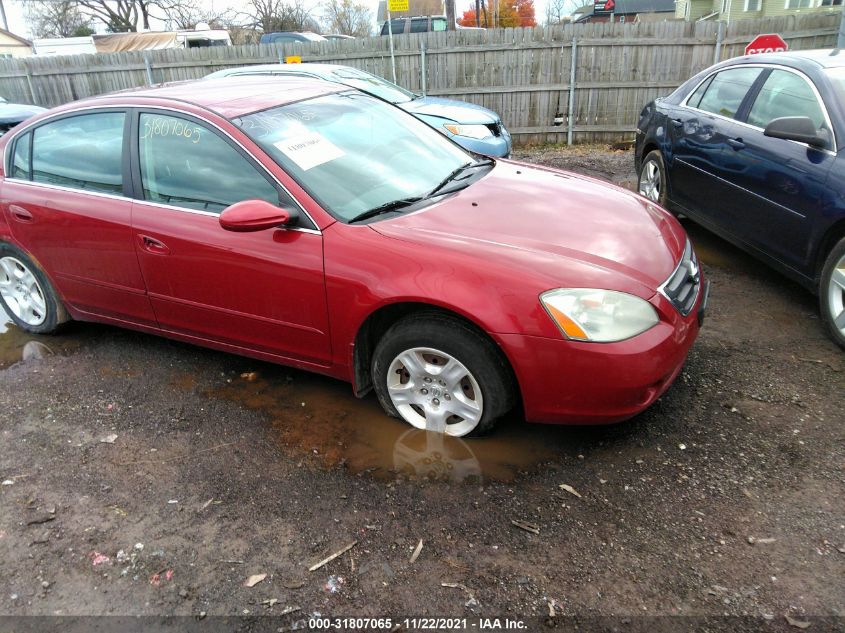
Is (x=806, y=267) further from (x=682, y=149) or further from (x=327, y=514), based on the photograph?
(x=327, y=514)

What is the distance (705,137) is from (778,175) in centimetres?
105

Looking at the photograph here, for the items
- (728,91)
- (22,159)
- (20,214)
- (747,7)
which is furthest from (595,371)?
(747,7)

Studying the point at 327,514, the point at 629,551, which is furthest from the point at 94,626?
the point at 629,551

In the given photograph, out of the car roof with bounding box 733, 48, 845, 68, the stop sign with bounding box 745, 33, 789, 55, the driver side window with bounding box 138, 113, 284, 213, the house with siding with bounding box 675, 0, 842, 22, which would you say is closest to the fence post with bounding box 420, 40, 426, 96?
the stop sign with bounding box 745, 33, 789, 55

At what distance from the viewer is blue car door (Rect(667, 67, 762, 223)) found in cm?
488

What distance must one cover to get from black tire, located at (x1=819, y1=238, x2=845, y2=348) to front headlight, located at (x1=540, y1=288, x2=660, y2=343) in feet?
6.12

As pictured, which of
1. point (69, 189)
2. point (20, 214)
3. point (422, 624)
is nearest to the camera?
point (422, 624)

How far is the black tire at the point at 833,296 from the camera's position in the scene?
12.1 feet

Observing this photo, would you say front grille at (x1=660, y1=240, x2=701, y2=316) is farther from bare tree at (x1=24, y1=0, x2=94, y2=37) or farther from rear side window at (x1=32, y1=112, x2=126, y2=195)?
bare tree at (x1=24, y1=0, x2=94, y2=37)

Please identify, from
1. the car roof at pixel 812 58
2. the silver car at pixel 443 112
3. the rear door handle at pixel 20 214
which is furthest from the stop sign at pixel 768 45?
the rear door handle at pixel 20 214

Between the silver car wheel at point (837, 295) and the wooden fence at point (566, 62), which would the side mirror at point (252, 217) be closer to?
the silver car wheel at point (837, 295)

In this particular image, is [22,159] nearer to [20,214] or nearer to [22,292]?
[20,214]

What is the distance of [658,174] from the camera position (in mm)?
6043

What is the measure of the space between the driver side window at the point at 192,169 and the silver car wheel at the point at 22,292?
5.01 feet
